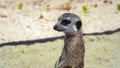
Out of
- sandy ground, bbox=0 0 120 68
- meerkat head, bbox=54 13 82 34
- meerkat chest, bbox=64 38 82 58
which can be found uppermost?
meerkat head, bbox=54 13 82 34

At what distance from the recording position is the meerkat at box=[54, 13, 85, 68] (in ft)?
11.9

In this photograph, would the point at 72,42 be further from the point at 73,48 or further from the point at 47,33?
the point at 47,33

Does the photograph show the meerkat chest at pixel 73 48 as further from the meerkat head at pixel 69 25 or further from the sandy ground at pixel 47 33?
the sandy ground at pixel 47 33

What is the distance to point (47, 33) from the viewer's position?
6562mm

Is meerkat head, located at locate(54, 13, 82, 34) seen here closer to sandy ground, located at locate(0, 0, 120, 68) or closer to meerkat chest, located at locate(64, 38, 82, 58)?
meerkat chest, located at locate(64, 38, 82, 58)

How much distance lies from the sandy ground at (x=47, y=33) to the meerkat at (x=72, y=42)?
67.8 inches

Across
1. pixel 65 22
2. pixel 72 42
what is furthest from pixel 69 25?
pixel 72 42

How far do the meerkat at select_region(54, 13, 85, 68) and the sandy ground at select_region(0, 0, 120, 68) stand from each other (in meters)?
1.72

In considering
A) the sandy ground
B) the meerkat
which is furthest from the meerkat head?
the sandy ground

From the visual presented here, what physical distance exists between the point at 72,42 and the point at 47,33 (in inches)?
116

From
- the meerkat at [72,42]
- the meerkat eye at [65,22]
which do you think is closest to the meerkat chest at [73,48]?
the meerkat at [72,42]

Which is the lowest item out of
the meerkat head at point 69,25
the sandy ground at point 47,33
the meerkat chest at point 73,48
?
Result: the sandy ground at point 47,33

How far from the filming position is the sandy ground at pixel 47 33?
552 cm

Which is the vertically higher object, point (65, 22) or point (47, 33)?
point (65, 22)
